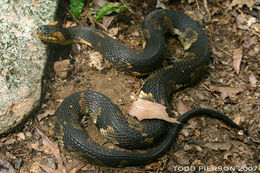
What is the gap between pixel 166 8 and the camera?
8.03 meters

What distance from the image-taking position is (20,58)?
5797 millimetres

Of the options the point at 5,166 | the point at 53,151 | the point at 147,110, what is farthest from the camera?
the point at 147,110

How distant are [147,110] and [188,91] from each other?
1.60 m

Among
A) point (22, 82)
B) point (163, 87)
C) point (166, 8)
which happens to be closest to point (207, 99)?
point (163, 87)

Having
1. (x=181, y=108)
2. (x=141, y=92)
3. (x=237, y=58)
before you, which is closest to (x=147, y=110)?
(x=141, y=92)

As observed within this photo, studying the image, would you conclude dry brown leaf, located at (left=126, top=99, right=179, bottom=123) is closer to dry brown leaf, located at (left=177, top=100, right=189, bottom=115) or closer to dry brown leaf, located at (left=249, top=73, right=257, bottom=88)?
dry brown leaf, located at (left=177, top=100, right=189, bottom=115)

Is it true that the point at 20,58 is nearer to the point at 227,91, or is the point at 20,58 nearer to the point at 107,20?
the point at 107,20

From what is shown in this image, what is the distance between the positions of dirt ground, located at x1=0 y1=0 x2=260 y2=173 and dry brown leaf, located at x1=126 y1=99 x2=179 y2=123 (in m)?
0.43

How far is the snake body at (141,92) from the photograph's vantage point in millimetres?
5102

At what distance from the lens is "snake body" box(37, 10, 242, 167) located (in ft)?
16.7

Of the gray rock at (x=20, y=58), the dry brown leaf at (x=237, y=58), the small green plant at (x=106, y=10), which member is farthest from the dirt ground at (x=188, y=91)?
the gray rock at (x=20, y=58)

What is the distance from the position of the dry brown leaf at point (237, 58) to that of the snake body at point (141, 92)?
0.90 m

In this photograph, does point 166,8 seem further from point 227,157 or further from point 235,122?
point 227,157

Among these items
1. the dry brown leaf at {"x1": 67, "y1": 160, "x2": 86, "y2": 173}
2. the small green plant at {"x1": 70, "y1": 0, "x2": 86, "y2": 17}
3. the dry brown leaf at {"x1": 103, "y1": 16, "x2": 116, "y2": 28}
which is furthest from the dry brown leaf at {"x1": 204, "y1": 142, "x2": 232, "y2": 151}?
the small green plant at {"x1": 70, "y1": 0, "x2": 86, "y2": 17}
